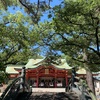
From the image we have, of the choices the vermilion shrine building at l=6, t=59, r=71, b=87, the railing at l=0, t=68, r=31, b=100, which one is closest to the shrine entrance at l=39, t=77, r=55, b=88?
the vermilion shrine building at l=6, t=59, r=71, b=87

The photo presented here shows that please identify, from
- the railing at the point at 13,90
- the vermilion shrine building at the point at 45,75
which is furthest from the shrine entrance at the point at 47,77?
the railing at the point at 13,90

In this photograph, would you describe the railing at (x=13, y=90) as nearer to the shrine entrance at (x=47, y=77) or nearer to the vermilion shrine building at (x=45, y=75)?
the vermilion shrine building at (x=45, y=75)

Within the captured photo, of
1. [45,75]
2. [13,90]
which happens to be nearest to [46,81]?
[45,75]

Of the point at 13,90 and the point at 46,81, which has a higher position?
the point at 46,81

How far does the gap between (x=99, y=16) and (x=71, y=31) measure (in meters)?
2.69

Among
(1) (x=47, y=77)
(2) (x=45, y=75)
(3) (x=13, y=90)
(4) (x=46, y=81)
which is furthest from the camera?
(4) (x=46, y=81)

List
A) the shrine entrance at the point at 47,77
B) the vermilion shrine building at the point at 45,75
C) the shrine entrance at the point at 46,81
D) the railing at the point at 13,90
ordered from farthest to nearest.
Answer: the shrine entrance at the point at 46,81, the shrine entrance at the point at 47,77, the vermilion shrine building at the point at 45,75, the railing at the point at 13,90

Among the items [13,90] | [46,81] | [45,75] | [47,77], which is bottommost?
[13,90]

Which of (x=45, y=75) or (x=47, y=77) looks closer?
(x=45, y=75)

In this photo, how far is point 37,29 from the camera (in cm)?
1374

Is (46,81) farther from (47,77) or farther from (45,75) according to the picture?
(45,75)

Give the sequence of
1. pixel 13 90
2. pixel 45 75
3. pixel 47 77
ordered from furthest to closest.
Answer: pixel 47 77
pixel 45 75
pixel 13 90

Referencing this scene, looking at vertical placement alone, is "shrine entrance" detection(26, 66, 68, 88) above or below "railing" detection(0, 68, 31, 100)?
above

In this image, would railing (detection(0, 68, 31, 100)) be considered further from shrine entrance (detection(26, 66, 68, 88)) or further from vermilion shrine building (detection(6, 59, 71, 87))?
shrine entrance (detection(26, 66, 68, 88))
